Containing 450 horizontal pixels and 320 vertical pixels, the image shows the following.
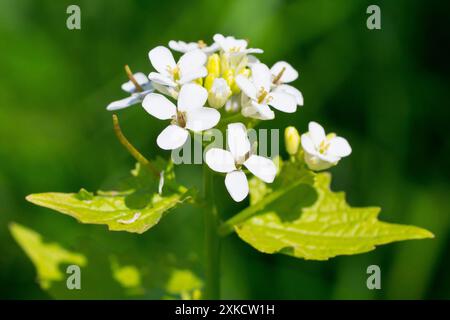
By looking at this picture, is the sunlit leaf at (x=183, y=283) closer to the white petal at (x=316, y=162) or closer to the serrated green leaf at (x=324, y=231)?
the serrated green leaf at (x=324, y=231)

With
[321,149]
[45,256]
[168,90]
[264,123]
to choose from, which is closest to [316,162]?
[321,149]

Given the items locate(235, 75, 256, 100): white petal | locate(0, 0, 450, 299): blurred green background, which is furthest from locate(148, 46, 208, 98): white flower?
locate(0, 0, 450, 299): blurred green background

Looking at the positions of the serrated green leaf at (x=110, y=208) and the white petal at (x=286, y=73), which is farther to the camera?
the white petal at (x=286, y=73)

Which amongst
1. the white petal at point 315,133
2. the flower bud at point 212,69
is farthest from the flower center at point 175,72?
the white petal at point 315,133

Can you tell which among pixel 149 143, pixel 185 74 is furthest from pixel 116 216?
pixel 149 143

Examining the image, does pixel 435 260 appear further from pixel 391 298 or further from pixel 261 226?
→ pixel 261 226

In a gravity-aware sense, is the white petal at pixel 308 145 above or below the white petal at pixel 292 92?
below

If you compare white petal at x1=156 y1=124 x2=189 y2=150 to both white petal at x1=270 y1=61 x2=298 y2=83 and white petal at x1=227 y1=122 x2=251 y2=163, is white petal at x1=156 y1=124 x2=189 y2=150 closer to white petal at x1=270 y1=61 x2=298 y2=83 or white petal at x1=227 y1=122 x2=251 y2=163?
white petal at x1=227 y1=122 x2=251 y2=163
